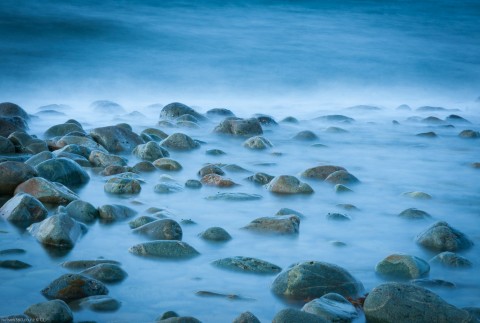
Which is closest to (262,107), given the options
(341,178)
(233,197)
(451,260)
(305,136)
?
(305,136)

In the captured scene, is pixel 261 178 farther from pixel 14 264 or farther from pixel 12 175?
pixel 14 264

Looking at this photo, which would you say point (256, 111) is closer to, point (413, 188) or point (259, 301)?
point (413, 188)

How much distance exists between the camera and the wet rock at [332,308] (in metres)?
2.54

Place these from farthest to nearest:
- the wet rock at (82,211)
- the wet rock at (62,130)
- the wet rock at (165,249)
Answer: the wet rock at (62,130) → the wet rock at (82,211) → the wet rock at (165,249)

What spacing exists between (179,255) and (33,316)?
91 cm

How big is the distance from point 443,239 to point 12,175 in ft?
7.66

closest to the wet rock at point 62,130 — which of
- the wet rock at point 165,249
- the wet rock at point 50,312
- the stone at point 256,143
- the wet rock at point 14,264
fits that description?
the stone at point 256,143

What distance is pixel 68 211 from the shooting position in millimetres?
3684

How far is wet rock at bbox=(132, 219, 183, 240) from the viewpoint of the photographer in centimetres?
339

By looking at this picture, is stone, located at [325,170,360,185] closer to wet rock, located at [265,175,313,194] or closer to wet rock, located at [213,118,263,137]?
wet rock, located at [265,175,313,194]

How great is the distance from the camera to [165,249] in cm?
319

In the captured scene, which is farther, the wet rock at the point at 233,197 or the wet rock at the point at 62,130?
the wet rock at the point at 62,130

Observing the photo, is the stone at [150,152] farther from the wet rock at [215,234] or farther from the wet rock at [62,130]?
the wet rock at [215,234]

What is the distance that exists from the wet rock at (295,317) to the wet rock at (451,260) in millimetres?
1051
